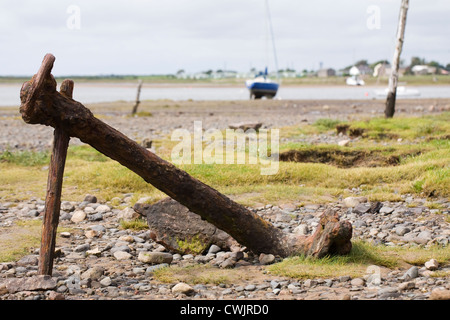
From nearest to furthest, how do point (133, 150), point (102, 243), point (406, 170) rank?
point (133, 150) → point (102, 243) → point (406, 170)

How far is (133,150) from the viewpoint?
6000 millimetres

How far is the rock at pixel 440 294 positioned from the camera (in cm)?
499

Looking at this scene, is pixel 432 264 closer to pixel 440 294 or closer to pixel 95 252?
pixel 440 294

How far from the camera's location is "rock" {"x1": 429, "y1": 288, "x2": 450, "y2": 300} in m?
4.99

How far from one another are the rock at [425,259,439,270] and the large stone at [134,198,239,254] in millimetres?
2334

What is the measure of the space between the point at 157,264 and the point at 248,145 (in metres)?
8.63

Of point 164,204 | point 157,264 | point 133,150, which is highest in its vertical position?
point 133,150

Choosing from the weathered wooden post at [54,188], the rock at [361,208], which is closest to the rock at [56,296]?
the weathered wooden post at [54,188]

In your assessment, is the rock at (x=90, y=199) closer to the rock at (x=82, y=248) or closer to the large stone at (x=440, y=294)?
the rock at (x=82, y=248)

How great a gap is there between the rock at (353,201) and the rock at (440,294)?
168 inches

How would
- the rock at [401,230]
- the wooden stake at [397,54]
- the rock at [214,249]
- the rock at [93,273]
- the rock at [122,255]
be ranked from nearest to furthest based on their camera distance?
the rock at [93,273] → the rock at [122,255] → the rock at [214,249] → the rock at [401,230] → the wooden stake at [397,54]
